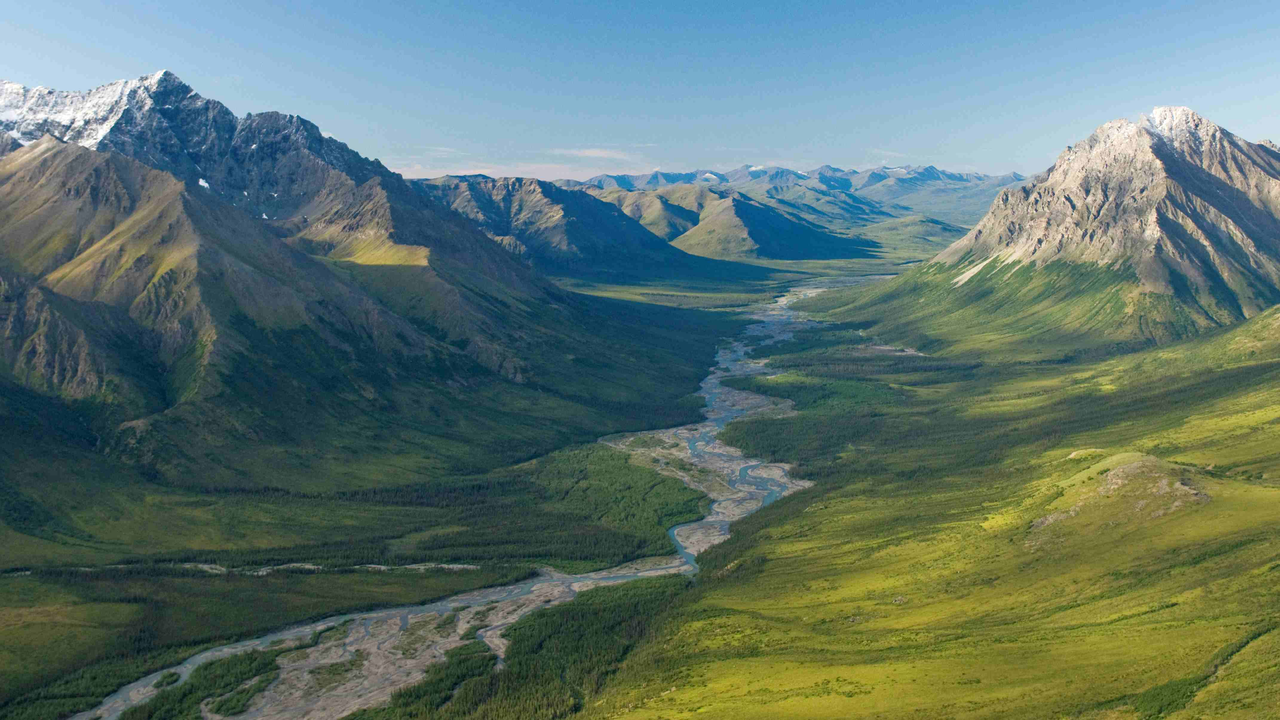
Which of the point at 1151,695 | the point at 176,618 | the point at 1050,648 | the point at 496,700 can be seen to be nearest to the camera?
the point at 1151,695

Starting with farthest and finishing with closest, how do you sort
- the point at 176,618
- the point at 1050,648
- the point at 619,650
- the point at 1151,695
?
1. the point at 176,618
2. the point at 619,650
3. the point at 1050,648
4. the point at 1151,695

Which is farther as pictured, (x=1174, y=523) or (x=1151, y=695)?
(x=1174, y=523)

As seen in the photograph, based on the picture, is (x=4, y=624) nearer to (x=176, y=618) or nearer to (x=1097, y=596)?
(x=176, y=618)

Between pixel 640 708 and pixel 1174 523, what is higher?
pixel 1174 523

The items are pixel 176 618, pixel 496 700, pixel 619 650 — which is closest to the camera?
pixel 496 700

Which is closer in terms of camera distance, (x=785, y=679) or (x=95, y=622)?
(x=785, y=679)

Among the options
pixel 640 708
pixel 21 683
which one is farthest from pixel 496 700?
pixel 21 683

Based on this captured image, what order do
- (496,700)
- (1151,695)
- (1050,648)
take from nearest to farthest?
(1151,695), (1050,648), (496,700)

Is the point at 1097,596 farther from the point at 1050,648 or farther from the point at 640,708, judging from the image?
the point at 640,708

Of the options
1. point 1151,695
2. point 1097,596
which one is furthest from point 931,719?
point 1097,596
